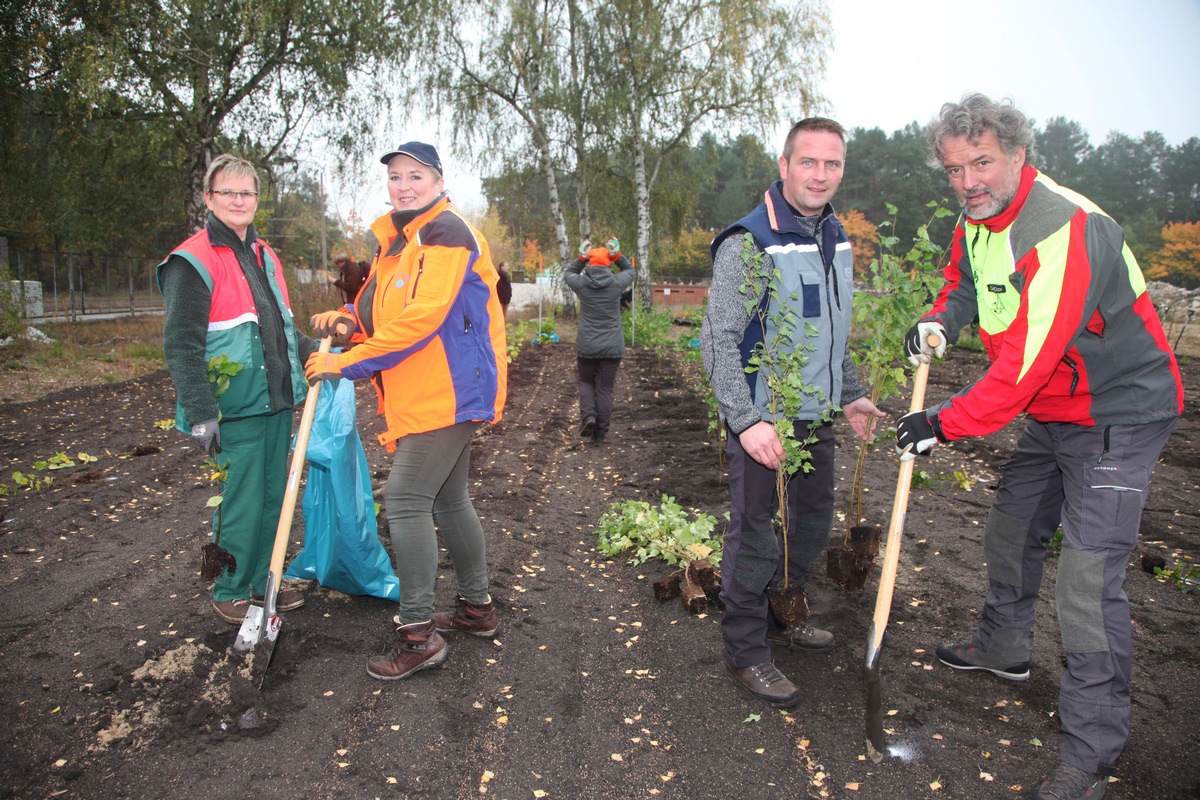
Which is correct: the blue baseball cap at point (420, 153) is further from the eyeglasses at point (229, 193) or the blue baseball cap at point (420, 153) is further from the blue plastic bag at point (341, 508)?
the blue plastic bag at point (341, 508)

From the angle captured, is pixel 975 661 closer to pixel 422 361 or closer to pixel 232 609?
pixel 422 361

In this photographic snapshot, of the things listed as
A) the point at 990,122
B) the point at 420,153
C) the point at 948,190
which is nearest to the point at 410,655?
the point at 420,153

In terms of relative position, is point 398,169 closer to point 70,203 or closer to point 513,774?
point 513,774

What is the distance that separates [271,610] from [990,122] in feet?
9.83

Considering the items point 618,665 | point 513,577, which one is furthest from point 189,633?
point 618,665

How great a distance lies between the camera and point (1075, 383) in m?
2.42

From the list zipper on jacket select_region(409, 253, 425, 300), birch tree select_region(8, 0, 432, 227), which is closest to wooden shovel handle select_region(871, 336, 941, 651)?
zipper on jacket select_region(409, 253, 425, 300)

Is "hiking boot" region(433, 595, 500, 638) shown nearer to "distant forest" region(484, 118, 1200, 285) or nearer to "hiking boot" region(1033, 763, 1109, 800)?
"hiking boot" region(1033, 763, 1109, 800)

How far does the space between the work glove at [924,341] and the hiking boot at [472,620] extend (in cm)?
195

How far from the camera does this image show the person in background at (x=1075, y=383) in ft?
7.52

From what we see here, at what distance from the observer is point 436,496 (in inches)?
121

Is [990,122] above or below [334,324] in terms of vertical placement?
above

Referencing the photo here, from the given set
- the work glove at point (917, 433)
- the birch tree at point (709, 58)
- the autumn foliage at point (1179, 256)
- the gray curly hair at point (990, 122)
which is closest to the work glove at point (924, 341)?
the work glove at point (917, 433)

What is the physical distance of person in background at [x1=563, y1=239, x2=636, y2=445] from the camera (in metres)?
7.23
